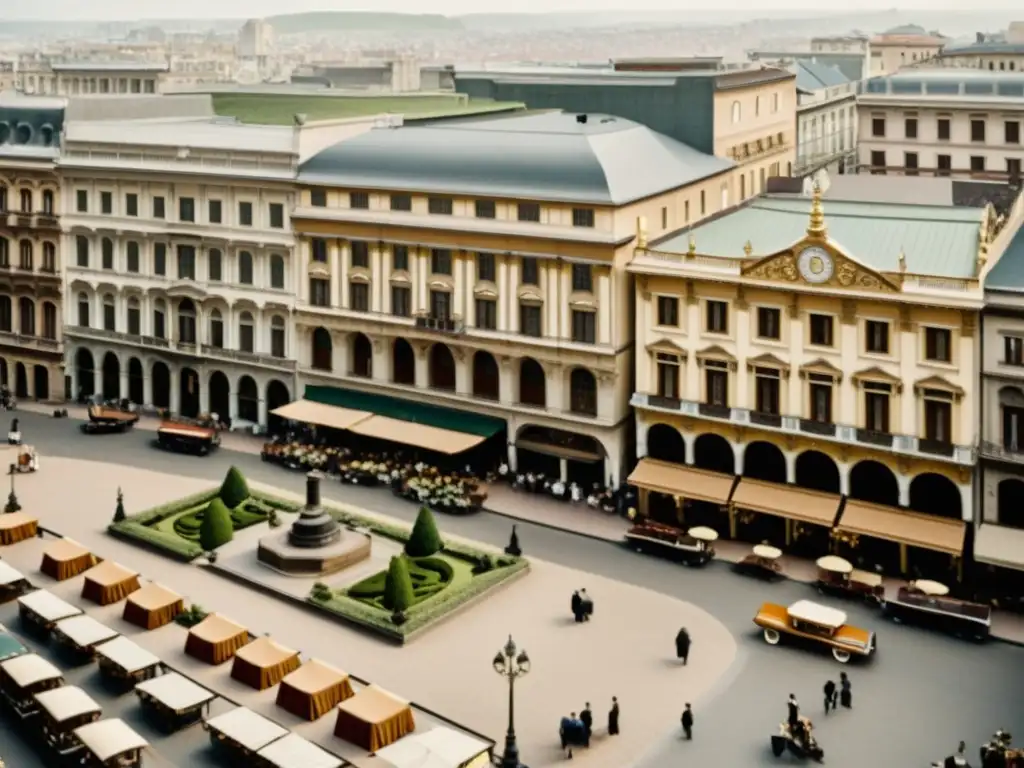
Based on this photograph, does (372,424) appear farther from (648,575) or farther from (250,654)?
(250,654)

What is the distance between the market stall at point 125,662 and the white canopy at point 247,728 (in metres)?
4.89

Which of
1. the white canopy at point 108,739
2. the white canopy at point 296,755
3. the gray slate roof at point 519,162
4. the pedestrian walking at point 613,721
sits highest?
the gray slate roof at point 519,162

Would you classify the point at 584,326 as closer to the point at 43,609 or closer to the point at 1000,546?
the point at 1000,546

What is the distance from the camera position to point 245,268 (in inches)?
3246

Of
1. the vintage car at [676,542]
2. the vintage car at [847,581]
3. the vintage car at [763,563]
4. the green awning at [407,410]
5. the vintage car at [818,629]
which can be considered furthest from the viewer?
the green awning at [407,410]

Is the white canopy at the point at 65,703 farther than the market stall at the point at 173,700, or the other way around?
the market stall at the point at 173,700

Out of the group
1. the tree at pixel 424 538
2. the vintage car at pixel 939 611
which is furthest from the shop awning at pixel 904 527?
the tree at pixel 424 538

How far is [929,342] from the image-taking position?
5881cm

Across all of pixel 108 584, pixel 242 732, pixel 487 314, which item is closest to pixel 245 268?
pixel 487 314

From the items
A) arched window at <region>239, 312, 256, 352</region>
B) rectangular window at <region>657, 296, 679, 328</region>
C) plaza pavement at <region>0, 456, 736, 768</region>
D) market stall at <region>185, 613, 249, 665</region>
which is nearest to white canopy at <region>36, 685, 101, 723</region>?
plaza pavement at <region>0, 456, 736, 768</region>

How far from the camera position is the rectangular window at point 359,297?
7775cm

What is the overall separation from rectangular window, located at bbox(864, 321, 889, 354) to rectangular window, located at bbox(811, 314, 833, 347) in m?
1.78

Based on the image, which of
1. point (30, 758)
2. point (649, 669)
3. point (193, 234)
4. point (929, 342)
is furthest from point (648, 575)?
point (193, 234)

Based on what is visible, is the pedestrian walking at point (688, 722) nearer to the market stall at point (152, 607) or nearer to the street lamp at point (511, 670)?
the street lamp at point (511, 670)
